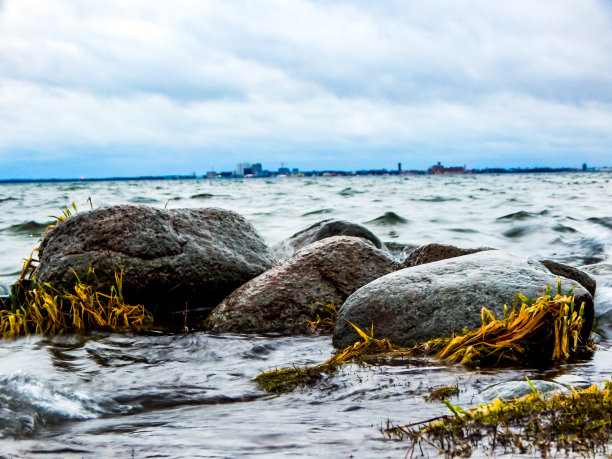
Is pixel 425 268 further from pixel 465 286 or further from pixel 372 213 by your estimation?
pixel 372 213

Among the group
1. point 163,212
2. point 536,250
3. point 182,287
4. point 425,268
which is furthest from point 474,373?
point 536,250

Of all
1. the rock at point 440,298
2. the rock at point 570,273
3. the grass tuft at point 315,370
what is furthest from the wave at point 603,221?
the grass tuft at point 315,370

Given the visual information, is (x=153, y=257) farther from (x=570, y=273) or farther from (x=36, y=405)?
(x=570, y=273)

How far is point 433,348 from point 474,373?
59 cm

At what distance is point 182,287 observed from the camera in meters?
6.96

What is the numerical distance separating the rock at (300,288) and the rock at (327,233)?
2446 mm

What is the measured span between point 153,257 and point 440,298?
3193 millimetres

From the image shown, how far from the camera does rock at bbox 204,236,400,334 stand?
642 cm

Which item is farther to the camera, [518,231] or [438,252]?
[518,231]

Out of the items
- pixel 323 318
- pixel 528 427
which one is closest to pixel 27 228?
pixel 323 318

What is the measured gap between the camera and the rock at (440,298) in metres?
5.01

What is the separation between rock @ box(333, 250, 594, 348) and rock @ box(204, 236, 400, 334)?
1.10m

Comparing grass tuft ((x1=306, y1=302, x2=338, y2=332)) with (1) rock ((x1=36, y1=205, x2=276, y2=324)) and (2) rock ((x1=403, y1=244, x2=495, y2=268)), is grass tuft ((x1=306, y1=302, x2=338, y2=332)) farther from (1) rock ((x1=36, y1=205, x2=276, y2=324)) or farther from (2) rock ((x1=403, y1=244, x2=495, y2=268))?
(2) rock ((x1=403, y1=244, x2=495, y2=268))

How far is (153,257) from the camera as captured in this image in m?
6.78
